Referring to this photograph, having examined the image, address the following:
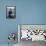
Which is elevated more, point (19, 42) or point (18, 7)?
point (18, 7)

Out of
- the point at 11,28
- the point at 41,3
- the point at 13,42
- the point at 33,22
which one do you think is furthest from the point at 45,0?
the point at 13,42

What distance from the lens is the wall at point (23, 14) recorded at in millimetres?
3961

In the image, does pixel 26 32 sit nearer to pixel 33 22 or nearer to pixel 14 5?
pixel 33 22

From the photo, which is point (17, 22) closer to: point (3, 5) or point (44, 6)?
point (3, 5)

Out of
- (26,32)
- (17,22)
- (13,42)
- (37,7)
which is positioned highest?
(37,7)

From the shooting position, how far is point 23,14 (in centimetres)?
397

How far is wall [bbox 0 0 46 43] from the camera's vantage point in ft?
13.0

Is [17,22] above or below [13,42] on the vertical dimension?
above

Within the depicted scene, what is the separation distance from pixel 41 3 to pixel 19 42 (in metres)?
1.29

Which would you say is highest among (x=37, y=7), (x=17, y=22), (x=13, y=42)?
(x=37, y=7)

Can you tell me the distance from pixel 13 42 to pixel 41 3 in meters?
1.39

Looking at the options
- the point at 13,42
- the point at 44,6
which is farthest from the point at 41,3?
the point at 13,42

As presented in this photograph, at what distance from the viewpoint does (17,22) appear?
398 centimetres

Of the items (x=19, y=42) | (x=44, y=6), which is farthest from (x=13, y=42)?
(x=44, y=6)
